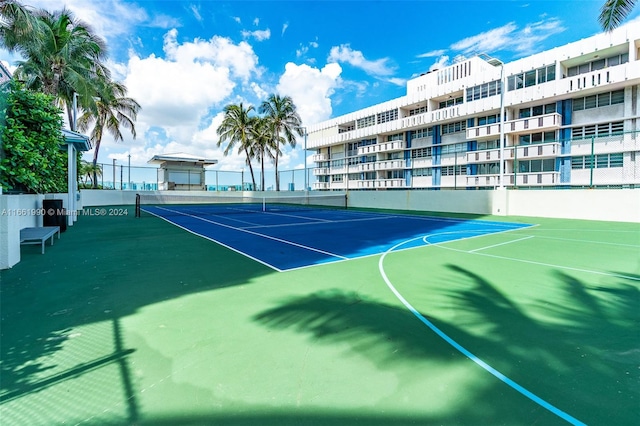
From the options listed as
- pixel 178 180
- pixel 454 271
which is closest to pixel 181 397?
pixel 454 271

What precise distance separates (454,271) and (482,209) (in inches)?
680

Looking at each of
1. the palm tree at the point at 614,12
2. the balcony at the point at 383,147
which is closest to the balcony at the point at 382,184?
the balcony at the point at 383,147

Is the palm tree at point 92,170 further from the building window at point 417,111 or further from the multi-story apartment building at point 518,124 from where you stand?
the building window at point 417,111

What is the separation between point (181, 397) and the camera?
2721 mm

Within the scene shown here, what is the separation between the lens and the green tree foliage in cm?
786

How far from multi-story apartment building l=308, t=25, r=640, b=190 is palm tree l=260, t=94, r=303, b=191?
11.6 m

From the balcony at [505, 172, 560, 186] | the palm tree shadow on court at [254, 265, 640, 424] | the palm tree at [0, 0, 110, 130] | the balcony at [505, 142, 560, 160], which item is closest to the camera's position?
the palm tree shadow on court at [254, 265, 640, 424]

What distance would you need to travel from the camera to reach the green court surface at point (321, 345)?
102 inches

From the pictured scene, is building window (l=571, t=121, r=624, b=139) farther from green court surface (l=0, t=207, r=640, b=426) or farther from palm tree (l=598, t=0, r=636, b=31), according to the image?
green court surface (l=0, t=207, r=640, b=426)

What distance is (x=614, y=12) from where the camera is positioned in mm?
12086

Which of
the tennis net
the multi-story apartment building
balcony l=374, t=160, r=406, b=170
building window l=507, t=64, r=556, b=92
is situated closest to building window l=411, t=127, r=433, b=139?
the multi-story apartment building

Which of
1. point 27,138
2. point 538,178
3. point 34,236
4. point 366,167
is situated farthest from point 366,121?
point 34,236

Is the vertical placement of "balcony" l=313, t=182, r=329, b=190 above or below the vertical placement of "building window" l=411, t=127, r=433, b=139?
below

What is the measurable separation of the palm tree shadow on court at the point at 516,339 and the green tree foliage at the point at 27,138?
800 centimetres
